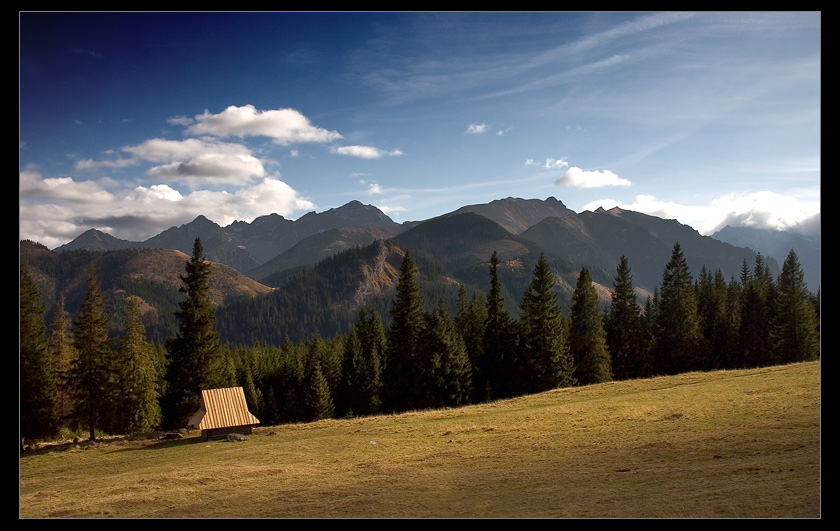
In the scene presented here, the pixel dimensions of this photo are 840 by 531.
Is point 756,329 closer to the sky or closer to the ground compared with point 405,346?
closer to the ground

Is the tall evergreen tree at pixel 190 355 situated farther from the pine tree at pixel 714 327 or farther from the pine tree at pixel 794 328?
the pine tree at pixel 794 328

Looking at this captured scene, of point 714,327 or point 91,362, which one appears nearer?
point 91,362

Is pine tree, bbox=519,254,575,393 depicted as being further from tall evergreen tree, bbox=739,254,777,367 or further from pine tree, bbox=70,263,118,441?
pine tree, bbox=70,263,118,441

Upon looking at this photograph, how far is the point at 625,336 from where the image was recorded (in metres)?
71.6

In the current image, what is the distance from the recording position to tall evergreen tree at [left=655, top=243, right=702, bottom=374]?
2808 inches

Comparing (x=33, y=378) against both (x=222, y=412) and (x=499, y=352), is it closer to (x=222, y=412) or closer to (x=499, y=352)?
(x=222, y=412)

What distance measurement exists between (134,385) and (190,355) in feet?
37.7

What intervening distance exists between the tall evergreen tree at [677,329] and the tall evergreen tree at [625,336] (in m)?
3.25

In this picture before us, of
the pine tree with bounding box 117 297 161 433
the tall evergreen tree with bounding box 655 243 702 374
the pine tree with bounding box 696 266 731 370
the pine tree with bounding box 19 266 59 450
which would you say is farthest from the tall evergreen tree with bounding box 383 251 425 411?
the pine tree with bounding box 696 266 731 370

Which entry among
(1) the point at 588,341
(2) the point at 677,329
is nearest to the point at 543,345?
(1) the point at 588,341

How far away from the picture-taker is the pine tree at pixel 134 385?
5319 cm
